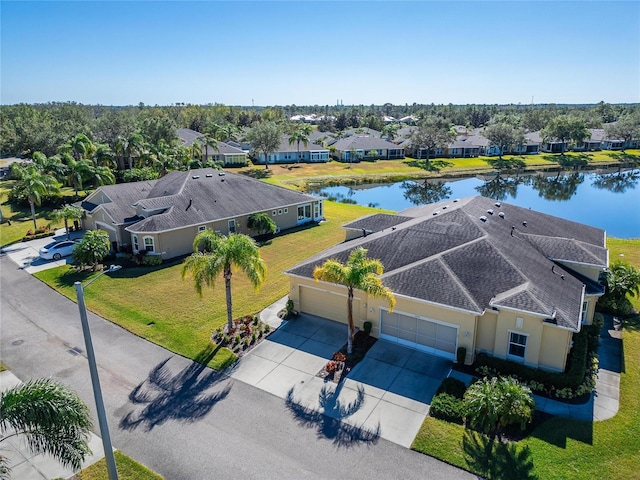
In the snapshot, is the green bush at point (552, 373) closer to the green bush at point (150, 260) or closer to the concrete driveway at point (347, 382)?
the concrete driveway at point (347, 382)

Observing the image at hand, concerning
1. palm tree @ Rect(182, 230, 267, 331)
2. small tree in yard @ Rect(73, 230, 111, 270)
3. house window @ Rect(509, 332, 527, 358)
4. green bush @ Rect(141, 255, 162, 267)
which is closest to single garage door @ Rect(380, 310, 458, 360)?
house window @ Rect(509, 332, 527, 358)

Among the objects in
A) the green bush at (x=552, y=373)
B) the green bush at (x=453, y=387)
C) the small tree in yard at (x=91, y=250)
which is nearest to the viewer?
the green bush at (x=453, y=387)

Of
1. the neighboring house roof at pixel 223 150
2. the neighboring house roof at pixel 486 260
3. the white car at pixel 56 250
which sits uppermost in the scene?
the neighboring house roof at pixel 223 150

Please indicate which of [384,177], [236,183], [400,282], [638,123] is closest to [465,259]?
[400,282]

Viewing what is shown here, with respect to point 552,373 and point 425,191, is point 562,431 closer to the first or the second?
point 552,373

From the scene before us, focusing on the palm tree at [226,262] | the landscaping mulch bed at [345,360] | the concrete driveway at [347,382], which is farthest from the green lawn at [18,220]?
the landscaping mulch bed at [345,360]

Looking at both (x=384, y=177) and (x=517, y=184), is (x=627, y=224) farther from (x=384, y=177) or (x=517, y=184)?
(x=384, y=177)
